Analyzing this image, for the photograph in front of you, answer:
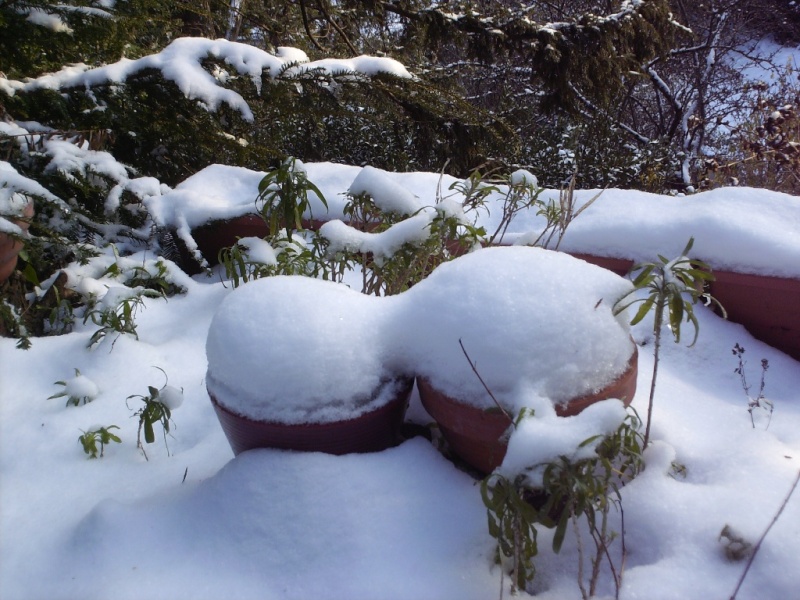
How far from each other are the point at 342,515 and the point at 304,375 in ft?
0.86

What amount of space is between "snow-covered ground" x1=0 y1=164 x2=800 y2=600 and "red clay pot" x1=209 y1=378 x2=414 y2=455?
0.08ft

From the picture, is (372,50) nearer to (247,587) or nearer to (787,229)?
(787,229)

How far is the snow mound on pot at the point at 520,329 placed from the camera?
969mm

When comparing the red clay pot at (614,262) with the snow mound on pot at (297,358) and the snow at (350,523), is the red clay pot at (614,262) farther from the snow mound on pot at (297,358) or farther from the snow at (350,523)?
the snow mound on pot at (297,358)

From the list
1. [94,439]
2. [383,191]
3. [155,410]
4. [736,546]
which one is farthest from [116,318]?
[736,546]

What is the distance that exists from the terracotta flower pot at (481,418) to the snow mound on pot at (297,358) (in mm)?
113

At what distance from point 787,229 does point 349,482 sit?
1665 millimetres

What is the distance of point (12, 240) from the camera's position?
184cm

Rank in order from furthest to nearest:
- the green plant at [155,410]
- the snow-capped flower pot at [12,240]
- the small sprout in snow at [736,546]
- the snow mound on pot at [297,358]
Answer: the snow-capped flower pot at [12,240], the green plant at [155,410], the snow mound on pot at [297,358], the small sprout in snow at [736,546]

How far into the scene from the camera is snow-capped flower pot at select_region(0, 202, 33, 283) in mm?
1763

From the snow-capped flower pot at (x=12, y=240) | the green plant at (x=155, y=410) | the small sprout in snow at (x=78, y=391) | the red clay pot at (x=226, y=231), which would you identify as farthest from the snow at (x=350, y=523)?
the red clay pot at (x=226, y=231)

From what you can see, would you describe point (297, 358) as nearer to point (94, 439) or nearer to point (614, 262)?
point (94, 439)

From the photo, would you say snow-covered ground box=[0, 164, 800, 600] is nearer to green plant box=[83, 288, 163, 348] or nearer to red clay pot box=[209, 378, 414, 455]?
red clay pot box=[209, 378, 414, 455]

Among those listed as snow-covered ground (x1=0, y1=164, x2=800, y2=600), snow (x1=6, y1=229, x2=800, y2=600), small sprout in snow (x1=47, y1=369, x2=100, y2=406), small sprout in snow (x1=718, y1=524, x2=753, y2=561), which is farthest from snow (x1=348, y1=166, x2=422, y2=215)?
small sprout in snow (x1=718, y1=524, x2=753, y2=561)
